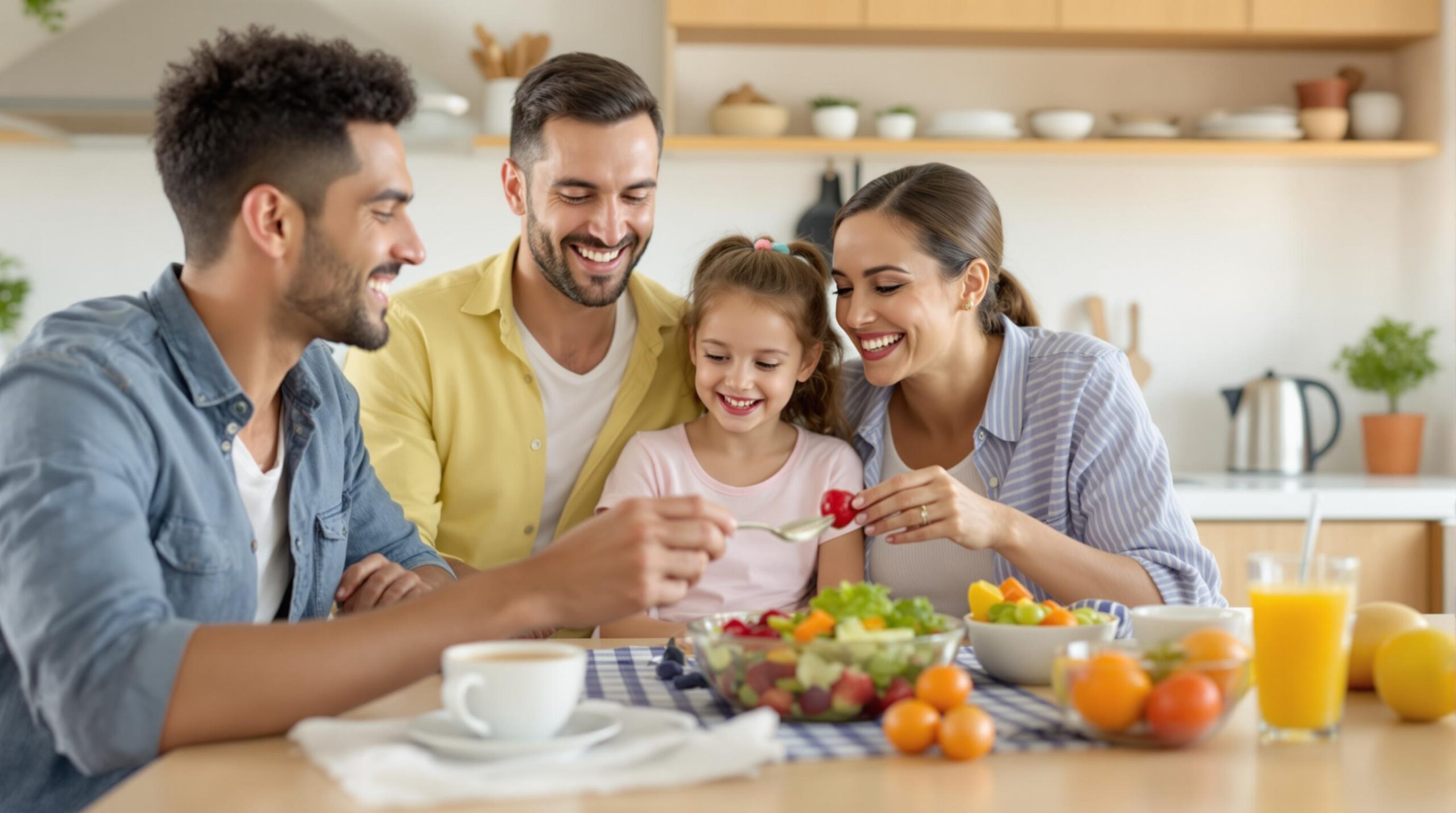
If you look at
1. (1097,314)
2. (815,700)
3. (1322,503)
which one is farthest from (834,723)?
(1097,314)

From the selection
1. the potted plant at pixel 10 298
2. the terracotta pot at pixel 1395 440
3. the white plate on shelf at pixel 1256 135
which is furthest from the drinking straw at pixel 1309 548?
the potted plant at pixel 10 298

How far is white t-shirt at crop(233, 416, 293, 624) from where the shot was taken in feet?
4.96

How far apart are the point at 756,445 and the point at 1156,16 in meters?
2.17

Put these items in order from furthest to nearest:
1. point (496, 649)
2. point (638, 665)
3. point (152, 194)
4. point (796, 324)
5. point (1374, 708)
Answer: point (152, 194) < point (796, 324) < point (638, 665) < point (1374, 708) < point (496, 649)

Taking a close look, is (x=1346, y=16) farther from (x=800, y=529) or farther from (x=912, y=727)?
(x=912, y=727)

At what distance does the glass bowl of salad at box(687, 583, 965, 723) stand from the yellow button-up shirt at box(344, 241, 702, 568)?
1.08 m

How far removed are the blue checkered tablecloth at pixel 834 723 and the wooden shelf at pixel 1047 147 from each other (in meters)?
2.41

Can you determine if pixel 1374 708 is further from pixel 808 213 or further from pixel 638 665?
pixel 808 213

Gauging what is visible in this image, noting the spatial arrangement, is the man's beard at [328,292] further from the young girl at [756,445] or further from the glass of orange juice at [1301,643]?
the glass of orange juice at [1301,643]

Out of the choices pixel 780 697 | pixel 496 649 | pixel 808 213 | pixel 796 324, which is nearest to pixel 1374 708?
pixel 780 697

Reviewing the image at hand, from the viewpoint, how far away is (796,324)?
2209mm

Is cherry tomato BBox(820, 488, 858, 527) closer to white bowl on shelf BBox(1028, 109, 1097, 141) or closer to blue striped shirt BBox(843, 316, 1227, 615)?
blue striped shirt BBox(843, 316, 1227, 615)

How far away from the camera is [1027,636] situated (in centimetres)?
129

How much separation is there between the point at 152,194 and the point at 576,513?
231 cm
